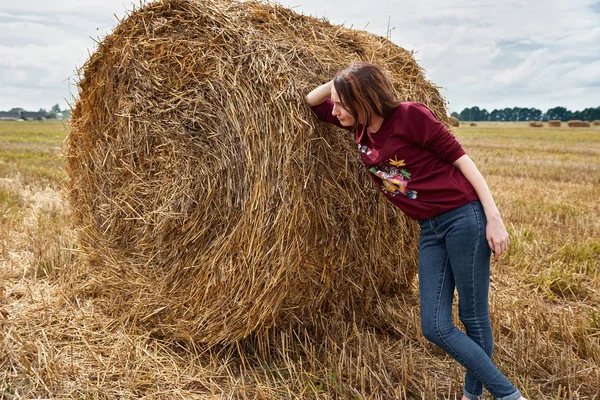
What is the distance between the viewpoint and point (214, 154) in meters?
3.04

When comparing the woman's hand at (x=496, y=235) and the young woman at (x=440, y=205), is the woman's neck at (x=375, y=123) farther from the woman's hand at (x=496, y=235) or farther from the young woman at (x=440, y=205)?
the woman's hand at (x=496, y=235)

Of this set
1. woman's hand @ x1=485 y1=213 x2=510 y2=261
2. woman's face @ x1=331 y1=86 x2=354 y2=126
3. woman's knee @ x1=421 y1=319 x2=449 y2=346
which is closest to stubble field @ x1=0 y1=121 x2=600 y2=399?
woman's knee @ x1=421 y1=319 x2=449 y2=346

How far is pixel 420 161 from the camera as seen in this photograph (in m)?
2.40

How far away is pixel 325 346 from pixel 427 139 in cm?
158

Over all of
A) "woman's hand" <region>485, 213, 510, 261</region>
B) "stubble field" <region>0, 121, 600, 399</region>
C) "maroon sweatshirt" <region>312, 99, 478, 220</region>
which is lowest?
"stubble field" <region>0, 121, 600, 399</region>

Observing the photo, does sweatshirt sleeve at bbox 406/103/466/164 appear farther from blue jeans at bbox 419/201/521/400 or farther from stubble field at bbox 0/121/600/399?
stubble field at bbox 0/121/600/399

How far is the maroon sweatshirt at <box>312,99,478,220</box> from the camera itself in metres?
2.35

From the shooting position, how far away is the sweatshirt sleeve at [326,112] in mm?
2754

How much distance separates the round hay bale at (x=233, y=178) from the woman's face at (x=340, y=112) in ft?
0.90

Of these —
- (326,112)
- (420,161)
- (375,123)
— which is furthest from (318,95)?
(420,161)

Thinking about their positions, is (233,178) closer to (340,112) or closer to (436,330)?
(340,112)

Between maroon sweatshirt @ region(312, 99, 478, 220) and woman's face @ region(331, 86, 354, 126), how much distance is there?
132mm

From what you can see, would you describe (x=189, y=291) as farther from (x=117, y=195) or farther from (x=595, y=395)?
(x=595, y=395)

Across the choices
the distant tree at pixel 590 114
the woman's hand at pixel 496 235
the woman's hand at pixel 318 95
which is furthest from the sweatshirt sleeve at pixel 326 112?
the distant tree at pixel 590 114
